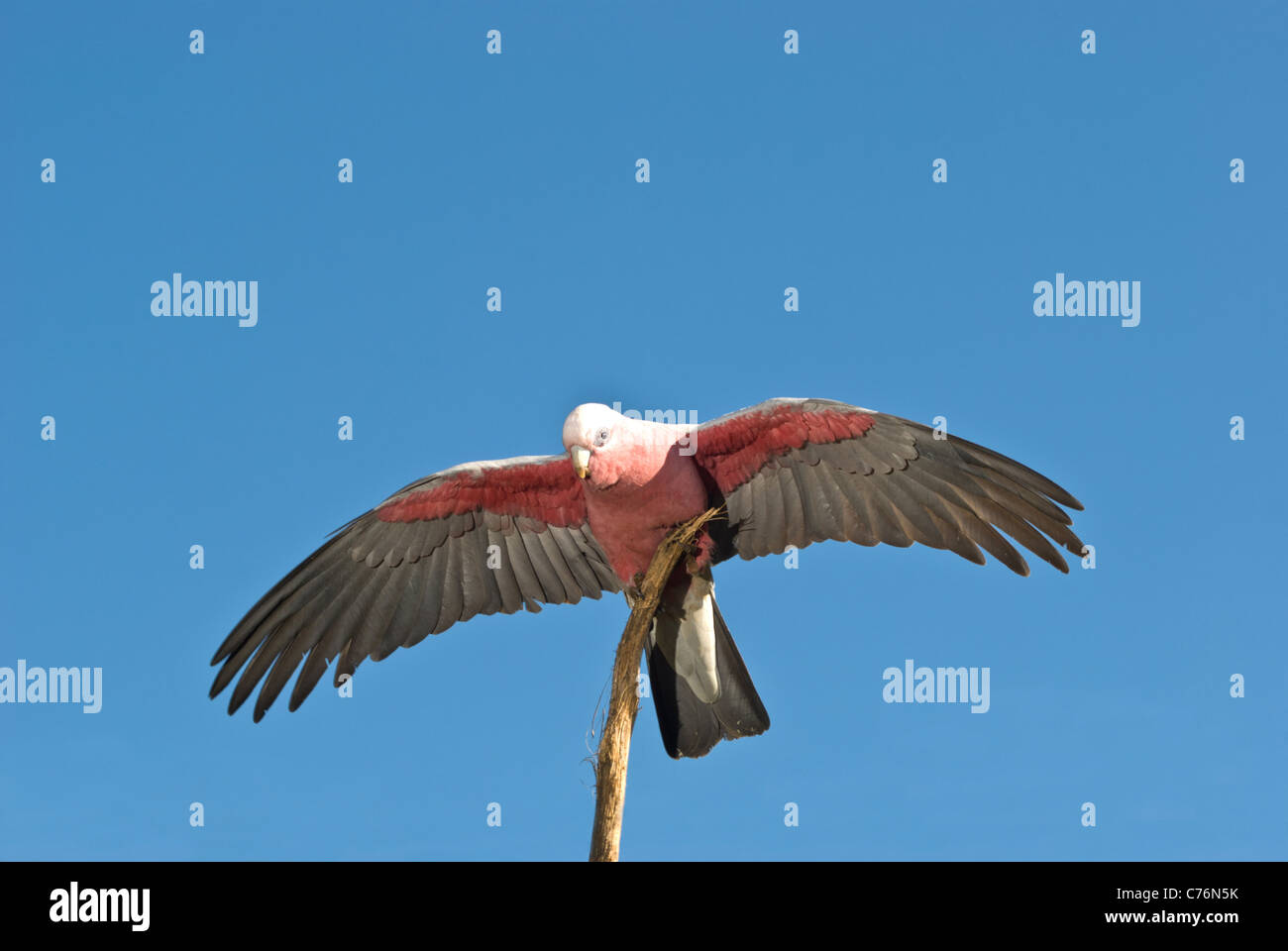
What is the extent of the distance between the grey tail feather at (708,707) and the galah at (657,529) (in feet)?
0.04

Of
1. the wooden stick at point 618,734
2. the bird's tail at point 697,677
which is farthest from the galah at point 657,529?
the wooden stick at point 618,734

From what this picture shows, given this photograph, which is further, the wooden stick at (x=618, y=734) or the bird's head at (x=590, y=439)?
the bird's head at (x=590, y=439)

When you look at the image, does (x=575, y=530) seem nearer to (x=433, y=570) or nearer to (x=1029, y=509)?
(x=433, y=570)

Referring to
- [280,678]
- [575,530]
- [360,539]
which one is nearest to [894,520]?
[575,530]

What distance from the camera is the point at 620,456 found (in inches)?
363

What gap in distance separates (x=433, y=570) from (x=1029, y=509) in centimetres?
562

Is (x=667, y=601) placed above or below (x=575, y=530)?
below

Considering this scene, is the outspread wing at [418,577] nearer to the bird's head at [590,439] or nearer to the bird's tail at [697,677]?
the bird's tail at [697,677]

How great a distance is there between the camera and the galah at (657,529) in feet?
30.9

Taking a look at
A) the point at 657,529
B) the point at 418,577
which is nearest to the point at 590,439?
the point at 657,529

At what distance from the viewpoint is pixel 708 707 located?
33.1ft

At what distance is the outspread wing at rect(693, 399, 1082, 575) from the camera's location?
9328 mm

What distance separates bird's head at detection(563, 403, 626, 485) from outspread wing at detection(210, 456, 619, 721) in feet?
4.90

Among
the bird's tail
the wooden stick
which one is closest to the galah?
the bird's tail
